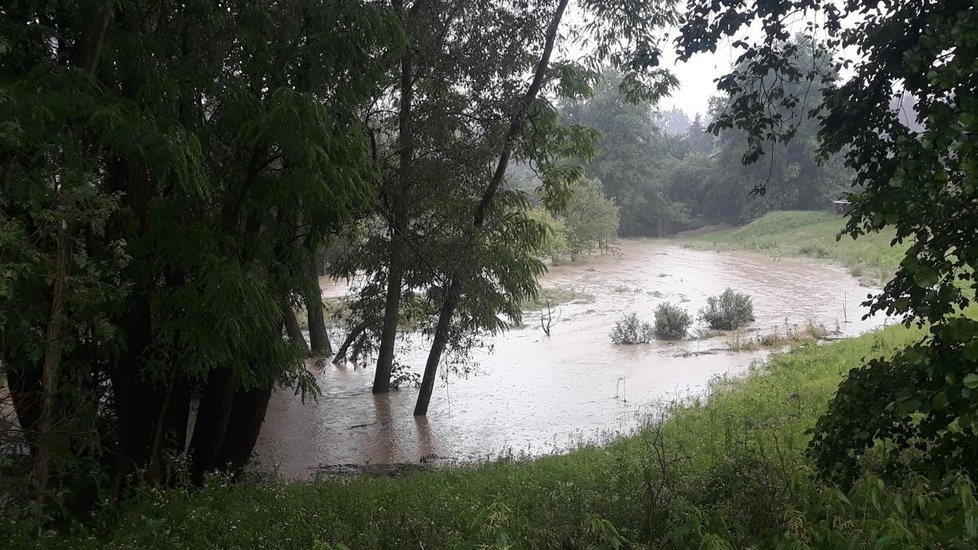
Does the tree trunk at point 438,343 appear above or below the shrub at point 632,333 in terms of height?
above

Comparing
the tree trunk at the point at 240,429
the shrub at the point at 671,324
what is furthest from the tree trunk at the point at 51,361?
the shrub at the point at 671,324

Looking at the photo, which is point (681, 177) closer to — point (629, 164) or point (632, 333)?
point (629, 164)

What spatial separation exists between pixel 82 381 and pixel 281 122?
2.81 m

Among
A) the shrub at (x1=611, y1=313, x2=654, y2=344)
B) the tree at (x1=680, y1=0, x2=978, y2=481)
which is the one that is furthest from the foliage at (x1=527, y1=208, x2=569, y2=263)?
the tree at (x1=680, y1=0, x2=978, y2=481)

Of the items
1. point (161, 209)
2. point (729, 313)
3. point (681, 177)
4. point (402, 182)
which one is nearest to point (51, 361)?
point (161, 209)

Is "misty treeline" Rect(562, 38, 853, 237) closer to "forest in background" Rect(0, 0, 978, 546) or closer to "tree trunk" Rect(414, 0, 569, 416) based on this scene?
"tree trunk" Rect(414, 0, 569, 416)

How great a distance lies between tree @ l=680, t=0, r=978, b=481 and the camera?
9.97 ft

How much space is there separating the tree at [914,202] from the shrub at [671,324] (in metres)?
14.3

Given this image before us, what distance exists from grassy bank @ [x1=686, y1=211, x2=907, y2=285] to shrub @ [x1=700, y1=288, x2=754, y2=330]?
26.3ft

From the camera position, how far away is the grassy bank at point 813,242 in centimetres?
3115

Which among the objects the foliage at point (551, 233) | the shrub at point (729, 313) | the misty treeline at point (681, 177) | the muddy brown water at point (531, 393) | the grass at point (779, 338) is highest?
the misty treeline at point (681, 177)

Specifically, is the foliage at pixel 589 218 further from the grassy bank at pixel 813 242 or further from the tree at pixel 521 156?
the tree at pixel 521 156

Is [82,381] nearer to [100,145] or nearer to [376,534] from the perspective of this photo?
[100,145]

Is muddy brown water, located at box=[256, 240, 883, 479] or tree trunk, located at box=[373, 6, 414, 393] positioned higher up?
tree trunk, located at box=[373, 6, 414, 393]
